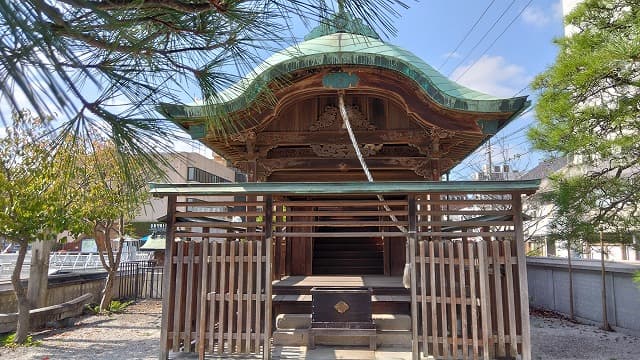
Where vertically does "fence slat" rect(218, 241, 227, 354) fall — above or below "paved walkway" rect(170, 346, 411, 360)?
above

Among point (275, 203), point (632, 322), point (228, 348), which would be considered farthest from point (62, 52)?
point (632, 322)

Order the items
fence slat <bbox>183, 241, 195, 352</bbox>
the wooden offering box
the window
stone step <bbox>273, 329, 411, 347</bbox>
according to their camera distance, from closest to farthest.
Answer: fence slat <bbox>183, 241, 195, 352</bbox> < the wooden offering box < stone step <bbox>273, 329, 411, 347</bbox> < the window

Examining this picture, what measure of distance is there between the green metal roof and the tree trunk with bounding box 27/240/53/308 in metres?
5.93

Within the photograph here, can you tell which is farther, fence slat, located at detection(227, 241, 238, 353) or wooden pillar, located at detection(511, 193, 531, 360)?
fence slat, located at detection(227, 241, 238, 353)

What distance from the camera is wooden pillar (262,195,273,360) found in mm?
4723

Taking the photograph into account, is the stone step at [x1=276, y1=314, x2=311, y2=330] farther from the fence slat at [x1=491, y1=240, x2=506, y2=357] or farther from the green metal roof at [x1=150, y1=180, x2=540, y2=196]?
the fence slat at [x1=491, y1=240, x2=506, y2=357]

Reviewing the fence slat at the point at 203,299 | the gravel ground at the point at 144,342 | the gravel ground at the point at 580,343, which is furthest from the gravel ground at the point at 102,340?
the gravel ground at the point at 580,343

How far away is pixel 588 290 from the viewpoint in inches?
356

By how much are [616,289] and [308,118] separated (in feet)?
21.8

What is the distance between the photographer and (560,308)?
10.1m

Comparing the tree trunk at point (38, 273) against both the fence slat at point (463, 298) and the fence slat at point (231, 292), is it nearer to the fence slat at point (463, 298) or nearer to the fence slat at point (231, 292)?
the fence slat at point (231, 292)

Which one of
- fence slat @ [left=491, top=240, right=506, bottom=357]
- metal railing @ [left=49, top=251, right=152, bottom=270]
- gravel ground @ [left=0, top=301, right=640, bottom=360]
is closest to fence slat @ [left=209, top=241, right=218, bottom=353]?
gravel ground @ [left=0, top=301, right=640, bottom=360]

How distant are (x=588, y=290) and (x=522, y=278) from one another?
5.82 metres

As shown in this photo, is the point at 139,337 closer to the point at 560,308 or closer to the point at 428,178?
the point at 428,178
